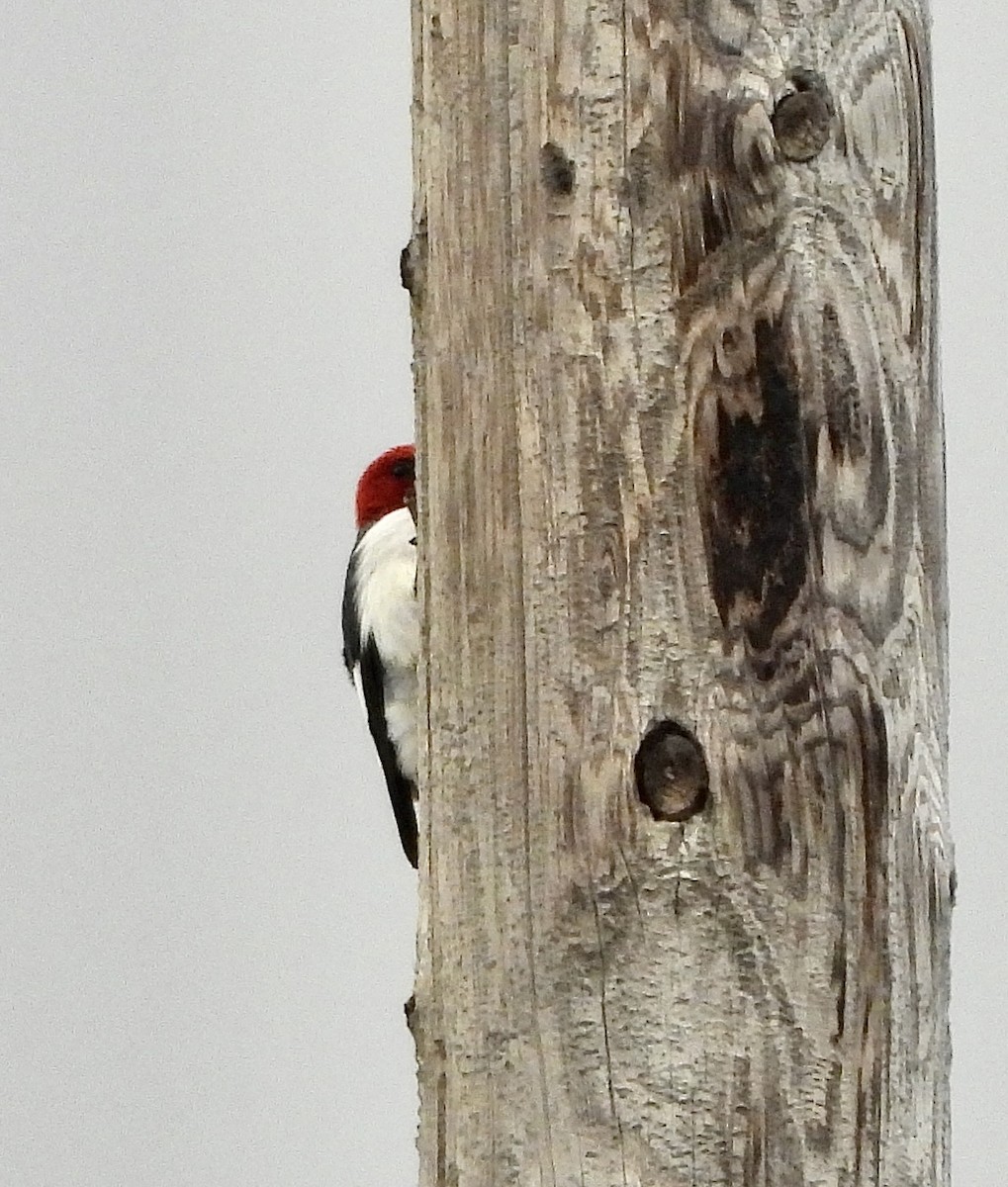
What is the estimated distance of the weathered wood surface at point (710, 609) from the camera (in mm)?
1279

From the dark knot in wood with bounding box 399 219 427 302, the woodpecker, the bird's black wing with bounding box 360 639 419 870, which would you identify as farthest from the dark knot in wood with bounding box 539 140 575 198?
the bird's black wing with bounding box 360 639 419 870

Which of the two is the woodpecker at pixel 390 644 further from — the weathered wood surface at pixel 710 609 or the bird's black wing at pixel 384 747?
the weathered wood surface at pixel 710 609

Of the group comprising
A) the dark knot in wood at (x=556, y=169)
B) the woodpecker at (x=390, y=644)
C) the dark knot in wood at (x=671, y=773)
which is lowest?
the dark knot in wood at (x=671, y=773)

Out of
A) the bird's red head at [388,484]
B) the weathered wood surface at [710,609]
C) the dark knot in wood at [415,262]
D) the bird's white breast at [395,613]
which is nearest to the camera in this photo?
the weathered wood surface at [710,609]

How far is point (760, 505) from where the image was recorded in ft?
4.20

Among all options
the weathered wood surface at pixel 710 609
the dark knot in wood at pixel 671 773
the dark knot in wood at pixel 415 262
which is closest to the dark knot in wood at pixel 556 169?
the weathered wood surface at pixel 710 609

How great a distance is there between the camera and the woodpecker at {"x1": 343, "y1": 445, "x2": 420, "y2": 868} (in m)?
2.46

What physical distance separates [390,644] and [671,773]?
3.98 feet

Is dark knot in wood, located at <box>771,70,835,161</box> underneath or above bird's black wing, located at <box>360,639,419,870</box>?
above

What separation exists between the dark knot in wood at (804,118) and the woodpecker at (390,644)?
1.20 meters

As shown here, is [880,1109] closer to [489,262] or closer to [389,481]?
[489,262]

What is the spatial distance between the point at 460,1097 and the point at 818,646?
1.49ft

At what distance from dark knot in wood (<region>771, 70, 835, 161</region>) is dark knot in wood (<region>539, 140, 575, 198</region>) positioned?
0.52 ft

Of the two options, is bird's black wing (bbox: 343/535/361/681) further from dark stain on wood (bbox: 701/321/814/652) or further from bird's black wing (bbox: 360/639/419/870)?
dark stain on wood (bbox: 701/321/814/652)
